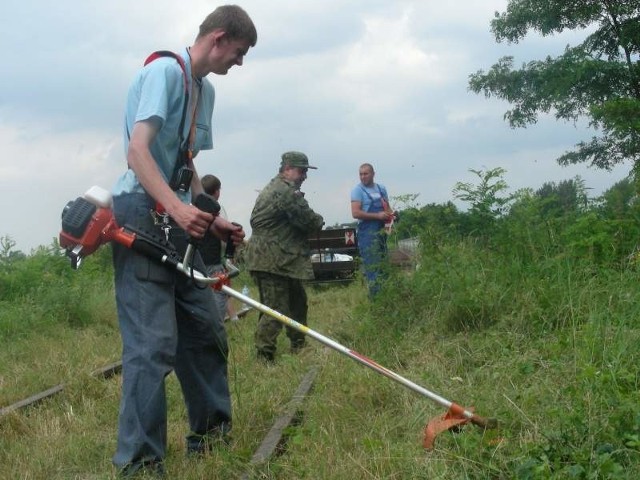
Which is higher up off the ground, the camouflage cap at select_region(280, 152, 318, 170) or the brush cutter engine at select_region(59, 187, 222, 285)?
the camouflage cap at select_region(280, 152, 318, 170)

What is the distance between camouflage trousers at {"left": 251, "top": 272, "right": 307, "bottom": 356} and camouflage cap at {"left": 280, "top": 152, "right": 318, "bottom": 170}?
1.03 m

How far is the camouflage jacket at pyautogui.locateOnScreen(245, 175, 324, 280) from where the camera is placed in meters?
7.81

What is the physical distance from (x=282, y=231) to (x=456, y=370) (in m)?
2.92

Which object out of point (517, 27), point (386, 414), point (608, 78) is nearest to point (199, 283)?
point (386, 414)

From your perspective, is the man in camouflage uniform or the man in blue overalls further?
Answer: the man in blue overalls

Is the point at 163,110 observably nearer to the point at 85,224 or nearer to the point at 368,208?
the point at 85,224

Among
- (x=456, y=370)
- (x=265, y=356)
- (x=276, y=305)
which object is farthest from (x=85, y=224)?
(x=276, y=305)

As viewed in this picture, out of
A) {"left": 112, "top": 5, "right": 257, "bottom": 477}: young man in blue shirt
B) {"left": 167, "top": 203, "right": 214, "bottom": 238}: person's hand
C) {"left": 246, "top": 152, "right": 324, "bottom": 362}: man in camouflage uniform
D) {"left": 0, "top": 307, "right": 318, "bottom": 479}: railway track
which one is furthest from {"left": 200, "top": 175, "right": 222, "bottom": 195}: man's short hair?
{"left": 167, "top": 203, "right": 214, "bottom": 238}: person's hand

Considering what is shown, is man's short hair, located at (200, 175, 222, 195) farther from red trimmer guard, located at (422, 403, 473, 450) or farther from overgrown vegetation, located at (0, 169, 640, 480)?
red trimmer guard, located at (422, 403, 473, 450)

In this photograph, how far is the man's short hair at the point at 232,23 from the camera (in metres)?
4.15

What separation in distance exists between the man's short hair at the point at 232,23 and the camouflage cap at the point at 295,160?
12.3ft

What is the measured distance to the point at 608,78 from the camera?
→ 19.6 metres

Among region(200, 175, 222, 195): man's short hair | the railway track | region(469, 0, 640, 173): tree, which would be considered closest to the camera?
the railway track

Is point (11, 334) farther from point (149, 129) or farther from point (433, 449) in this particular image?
point (433, 449)
